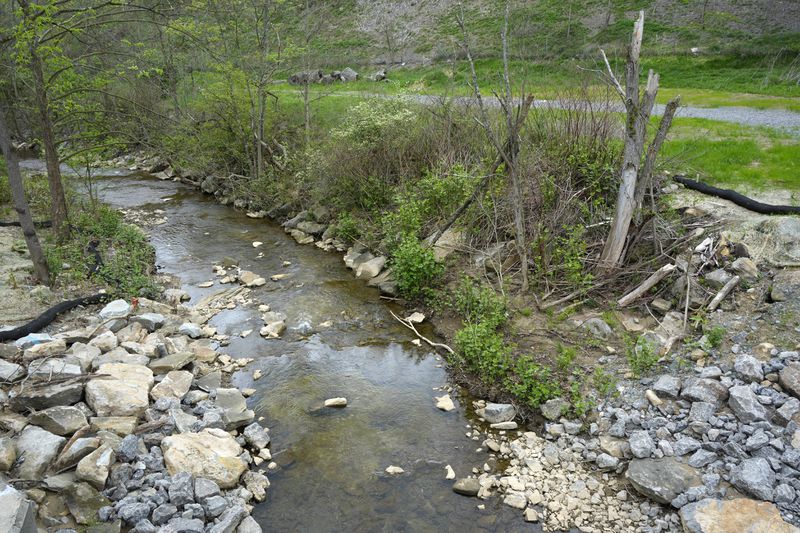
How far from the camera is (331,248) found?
14938mm

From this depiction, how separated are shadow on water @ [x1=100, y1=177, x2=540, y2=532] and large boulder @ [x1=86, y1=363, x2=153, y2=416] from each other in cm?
169

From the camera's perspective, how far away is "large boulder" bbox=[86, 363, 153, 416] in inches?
268

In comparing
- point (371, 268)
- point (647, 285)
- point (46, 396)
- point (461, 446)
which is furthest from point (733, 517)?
point (371, 268)

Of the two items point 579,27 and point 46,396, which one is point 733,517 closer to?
point 46,396

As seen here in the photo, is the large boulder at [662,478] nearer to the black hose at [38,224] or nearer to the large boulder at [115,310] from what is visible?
the large boulder at [115,310]

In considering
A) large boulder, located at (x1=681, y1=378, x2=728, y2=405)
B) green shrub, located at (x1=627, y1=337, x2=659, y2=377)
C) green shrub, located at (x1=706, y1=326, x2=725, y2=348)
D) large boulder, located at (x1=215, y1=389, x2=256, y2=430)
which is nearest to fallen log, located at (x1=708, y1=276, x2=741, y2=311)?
green shrub, located at (x1=706, y1=326, x2=725, y2=348)

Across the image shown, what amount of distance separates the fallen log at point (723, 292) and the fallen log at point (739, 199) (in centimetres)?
213

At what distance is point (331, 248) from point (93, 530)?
10.3 metres

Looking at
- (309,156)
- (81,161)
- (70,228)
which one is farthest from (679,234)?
(81,161)

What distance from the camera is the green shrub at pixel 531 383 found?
7688 millimetres

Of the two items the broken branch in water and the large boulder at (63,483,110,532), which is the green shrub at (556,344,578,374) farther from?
the large boulder at (63,483,110,532)

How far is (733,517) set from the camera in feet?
17.4

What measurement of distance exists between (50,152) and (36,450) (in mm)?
8656

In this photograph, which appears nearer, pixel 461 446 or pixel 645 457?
pixel 645 457
